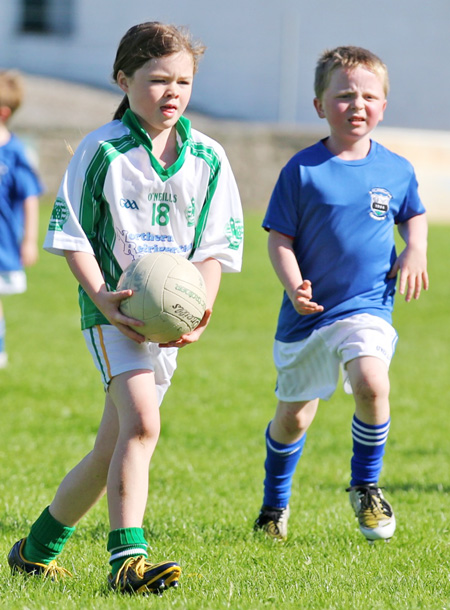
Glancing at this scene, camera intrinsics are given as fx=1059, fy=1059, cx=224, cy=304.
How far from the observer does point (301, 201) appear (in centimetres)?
490

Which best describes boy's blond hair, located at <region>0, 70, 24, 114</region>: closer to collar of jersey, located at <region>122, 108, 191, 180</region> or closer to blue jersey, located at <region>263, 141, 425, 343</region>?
blue jersey, located at <region>263, 141, 425, 343</region>

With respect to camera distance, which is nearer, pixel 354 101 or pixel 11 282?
pixel 354 101

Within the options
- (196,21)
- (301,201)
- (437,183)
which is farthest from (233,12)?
(301,201)

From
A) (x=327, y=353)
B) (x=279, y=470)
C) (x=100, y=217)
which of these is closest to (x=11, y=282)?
(x=279, y=470)

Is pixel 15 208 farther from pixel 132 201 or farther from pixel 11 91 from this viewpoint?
pixel 132 201

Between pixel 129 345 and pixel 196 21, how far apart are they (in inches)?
1177

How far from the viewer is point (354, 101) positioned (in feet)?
15.9

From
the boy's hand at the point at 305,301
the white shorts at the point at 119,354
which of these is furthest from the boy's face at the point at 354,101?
the white shorts at the point at 119,354

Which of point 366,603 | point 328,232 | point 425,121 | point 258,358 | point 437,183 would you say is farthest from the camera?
point 425,121

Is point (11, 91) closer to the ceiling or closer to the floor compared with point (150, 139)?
closer to the floor

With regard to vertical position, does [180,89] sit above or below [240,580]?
above

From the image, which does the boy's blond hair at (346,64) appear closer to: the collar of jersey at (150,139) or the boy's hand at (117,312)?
the collar of jersey at (150,139)

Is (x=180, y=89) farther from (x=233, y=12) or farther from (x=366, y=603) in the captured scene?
(x=233, y=12)

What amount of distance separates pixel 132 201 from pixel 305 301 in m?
0.97
